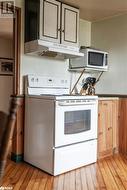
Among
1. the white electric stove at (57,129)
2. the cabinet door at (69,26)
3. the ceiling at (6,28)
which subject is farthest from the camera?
the ceiling at (6,28)

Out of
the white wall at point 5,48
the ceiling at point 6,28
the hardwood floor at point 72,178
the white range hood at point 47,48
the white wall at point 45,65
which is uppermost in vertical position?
the ceiling at point 6,28

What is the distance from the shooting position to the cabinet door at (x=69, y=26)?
3.05 meters

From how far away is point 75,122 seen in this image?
273 centimetres

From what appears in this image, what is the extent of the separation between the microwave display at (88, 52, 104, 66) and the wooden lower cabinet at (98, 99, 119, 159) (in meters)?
0.61

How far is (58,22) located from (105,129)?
1.64 m

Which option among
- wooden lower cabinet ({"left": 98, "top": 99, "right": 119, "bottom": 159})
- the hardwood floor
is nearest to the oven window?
wooden lower cabinet ({"left": 98, "top": 99, "right": 119, "bottom": 159})

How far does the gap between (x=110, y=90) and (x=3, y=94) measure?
2.40m

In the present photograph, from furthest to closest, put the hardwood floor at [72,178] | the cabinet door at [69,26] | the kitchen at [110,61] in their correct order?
the kitchen at [110,61], the cabinet door at [69,26], the hardwood floor at [72,178]

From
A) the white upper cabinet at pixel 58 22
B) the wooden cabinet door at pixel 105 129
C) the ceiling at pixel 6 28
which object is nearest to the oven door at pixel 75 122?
the wooden cabinet door at pixel 105 129

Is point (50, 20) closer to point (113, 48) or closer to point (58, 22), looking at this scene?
point (58, 22)

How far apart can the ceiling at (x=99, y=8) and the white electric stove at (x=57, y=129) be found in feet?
3.87

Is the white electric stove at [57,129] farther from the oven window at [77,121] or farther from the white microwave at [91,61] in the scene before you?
the white microwave at [91,61]

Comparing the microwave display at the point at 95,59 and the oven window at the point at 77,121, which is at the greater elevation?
the microwave display at the point at 95,59

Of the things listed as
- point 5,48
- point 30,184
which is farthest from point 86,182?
point 5,48
